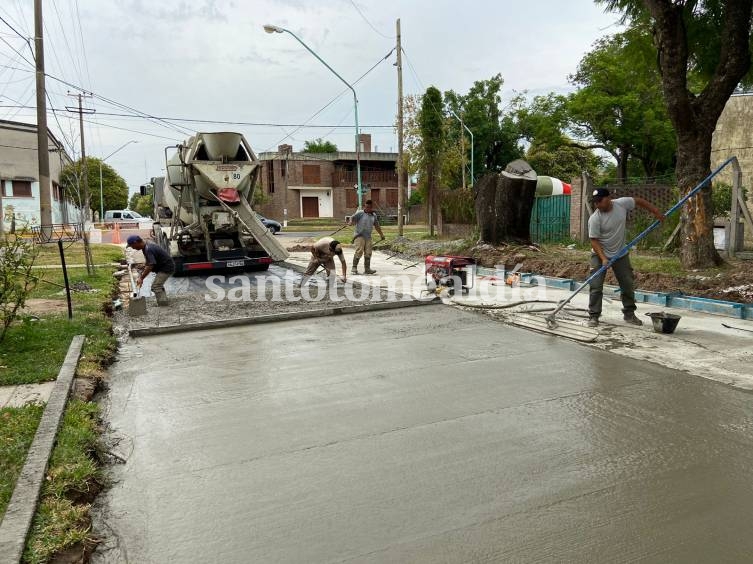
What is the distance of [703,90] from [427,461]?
9.68 m

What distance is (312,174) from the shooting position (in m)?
55.0

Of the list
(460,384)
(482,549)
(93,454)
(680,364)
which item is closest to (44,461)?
(93,454)

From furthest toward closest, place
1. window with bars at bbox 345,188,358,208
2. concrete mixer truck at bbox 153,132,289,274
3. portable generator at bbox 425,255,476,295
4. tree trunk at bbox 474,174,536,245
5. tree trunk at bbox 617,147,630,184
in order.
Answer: window with bars at bbox 345,188,358,208
tree trunk at bbox 617,147,630,184
tree trunk at bbox 474,174,536,245
concrete mixer truck at bbox 153,132,289,274
portable generator at bbox 425,255,476,295

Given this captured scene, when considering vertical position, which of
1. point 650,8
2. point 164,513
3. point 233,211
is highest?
point 650,8

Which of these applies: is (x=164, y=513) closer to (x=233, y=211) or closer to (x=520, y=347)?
(x=520, y=347)

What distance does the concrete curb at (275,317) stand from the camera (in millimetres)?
7570

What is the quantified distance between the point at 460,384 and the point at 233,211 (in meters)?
9.41

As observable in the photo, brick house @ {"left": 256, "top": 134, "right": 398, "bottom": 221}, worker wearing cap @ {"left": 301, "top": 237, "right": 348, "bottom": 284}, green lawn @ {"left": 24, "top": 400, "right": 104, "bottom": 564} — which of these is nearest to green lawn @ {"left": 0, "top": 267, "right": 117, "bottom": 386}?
green lawn @ {"left": 24, "top": 400, "right": 104, "bottom": 564}

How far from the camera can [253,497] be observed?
127 inches

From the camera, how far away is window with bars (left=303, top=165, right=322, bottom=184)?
54719 mm

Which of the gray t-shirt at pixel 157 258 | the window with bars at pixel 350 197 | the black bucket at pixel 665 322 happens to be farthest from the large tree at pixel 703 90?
the window with bars at pixel 350 197

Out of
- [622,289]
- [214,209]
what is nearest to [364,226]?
[214,209]

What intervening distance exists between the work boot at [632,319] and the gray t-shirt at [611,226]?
2.52ft

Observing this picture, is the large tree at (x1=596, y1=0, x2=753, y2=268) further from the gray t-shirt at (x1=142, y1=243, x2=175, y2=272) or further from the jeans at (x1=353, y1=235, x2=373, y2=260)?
the gray t-shirt at (x1=142, y1=243, x2=175, y2=272)
